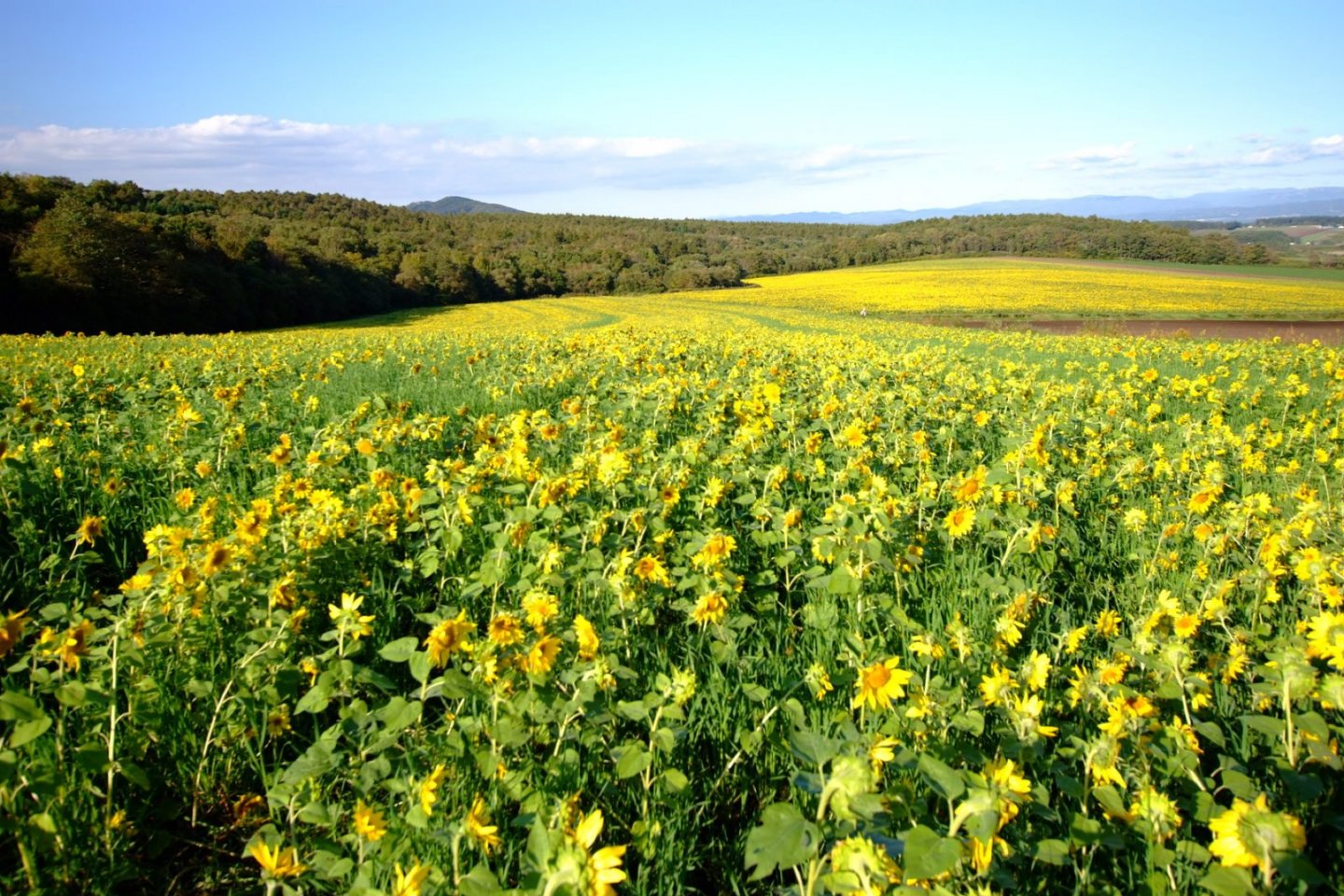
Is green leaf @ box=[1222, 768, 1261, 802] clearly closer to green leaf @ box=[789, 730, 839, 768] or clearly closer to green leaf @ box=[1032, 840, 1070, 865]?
green leaf @ box=[1032, 840, 1070, 865]

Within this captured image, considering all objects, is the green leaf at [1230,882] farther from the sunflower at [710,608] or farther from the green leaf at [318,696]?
the green leaf at [318,696]

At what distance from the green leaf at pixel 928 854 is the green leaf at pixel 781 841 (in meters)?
0.16

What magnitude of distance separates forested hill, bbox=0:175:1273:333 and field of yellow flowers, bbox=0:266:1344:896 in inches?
1486

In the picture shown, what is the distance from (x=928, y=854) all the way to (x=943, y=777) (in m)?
0.18

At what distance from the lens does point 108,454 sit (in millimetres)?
4891

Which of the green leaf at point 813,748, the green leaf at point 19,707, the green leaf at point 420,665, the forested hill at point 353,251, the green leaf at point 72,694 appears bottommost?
the green leaf at point 420,665

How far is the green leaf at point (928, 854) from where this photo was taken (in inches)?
47.8

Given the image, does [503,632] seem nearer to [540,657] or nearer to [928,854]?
[540,657]

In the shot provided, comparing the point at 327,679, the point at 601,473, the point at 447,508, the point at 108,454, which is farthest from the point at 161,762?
the point at 108,454

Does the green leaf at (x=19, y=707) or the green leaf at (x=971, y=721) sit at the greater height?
the green leaf at (x=19, y=707)

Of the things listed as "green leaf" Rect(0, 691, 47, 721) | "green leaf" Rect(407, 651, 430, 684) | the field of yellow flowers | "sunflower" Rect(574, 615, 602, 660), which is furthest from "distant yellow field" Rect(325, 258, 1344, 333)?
"green leaf" Rect(0, 691, 47, 721)

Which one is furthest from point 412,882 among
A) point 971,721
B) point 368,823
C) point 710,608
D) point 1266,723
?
point 1266,723

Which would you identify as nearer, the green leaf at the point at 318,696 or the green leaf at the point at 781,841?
the green leaf at the point at 781,841

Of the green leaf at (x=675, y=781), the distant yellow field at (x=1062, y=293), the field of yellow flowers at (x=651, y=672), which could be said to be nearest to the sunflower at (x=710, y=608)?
the field of yellow flowers at (x=651, y=672)
